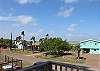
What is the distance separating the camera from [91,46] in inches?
2719

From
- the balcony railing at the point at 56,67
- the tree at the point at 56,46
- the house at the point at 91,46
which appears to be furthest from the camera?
the house at the point at 91,46

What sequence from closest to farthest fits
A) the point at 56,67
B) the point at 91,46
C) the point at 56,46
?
the point at 56,67 < the point at 56,46 < the point at 91,46

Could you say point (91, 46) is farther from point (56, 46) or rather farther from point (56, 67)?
point (56, 67)

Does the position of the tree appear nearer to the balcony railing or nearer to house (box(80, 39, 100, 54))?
house (box(80, 39, 100, 54))

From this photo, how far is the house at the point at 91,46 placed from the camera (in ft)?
224

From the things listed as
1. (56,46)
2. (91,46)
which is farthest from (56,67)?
(91,46)

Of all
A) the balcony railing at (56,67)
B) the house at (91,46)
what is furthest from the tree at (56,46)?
the balcony railing at (56,67)

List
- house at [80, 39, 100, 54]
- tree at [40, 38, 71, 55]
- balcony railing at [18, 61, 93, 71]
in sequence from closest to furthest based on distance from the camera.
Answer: balcony railing at [18, 61, 93, 71], tree at [40, 38, 71, 55], house at [80, 39, 100, 54]

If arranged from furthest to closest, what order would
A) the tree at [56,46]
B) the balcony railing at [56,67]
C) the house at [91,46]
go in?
the house at [91,46] < the tree at [56,46] < the balcony railing at [56,67]

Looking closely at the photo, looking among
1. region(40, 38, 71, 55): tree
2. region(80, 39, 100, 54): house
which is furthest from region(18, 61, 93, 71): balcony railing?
region(80, 39, 100, 54): house

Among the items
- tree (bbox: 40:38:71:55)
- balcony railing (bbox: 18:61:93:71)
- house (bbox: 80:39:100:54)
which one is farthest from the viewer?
house (bbox: 80:39:100:54)

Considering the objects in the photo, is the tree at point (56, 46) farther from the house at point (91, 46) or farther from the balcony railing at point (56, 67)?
the balcony railing at point (56, 67)

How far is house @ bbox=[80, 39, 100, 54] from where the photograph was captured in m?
68.1

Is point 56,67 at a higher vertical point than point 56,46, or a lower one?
lower
